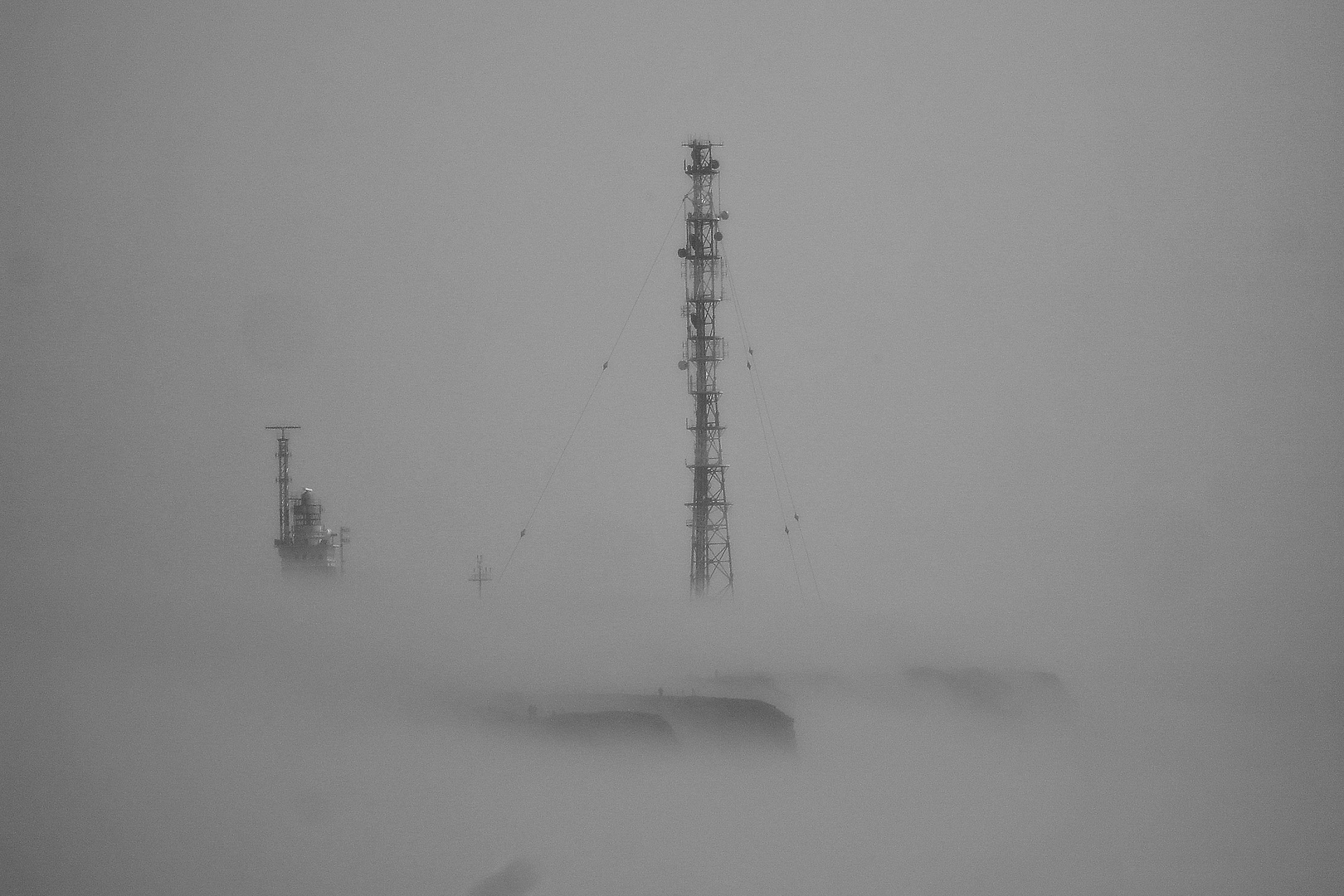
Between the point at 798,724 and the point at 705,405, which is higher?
the point at 705,405

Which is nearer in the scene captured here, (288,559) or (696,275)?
(696,275)

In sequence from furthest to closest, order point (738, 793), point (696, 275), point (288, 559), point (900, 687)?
point (288, 559)
point (900, 687)
point (696, 275)
point (738, 793)

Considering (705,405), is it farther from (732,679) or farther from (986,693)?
(986,693)

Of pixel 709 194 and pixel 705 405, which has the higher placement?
pixel 709 194

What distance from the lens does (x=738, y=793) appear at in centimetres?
6103

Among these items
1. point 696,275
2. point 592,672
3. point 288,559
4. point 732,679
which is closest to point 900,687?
point 732,679

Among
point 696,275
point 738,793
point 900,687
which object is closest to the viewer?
point 738,793

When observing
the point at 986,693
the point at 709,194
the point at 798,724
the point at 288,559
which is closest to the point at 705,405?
the point at 709,194

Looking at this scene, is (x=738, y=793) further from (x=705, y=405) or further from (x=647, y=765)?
(x=705, y=405)

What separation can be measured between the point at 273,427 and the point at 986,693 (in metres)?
41.7

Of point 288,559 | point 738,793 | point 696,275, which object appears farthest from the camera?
point 288,559

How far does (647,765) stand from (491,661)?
10.6 meters

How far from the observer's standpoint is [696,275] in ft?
219

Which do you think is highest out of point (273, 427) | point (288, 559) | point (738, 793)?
point (273, 427)
